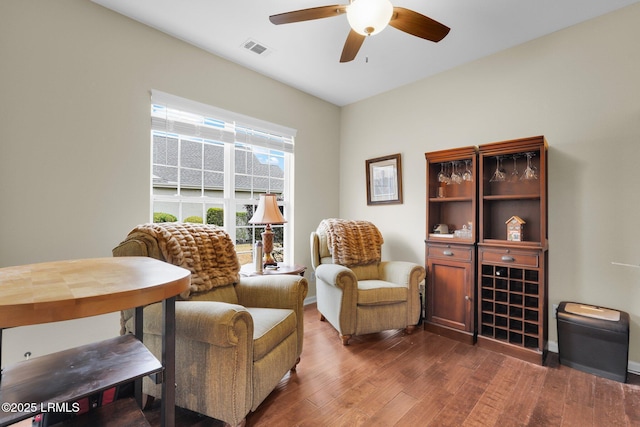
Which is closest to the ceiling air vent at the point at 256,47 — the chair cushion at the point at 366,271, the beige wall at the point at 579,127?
the beige wall at the point at 579,127

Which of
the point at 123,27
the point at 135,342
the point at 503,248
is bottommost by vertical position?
the point at 135,342

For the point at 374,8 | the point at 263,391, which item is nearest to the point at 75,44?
the point at 374,8

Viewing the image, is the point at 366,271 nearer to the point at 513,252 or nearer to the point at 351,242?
the point at 351,242

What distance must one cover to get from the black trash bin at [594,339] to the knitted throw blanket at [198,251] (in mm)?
2557

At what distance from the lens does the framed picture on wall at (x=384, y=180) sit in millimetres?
3531

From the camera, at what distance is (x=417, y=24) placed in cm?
176

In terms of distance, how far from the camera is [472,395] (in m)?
1.86

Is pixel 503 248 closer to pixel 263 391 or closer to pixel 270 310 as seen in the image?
pixel 270 310

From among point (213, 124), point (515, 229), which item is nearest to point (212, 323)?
point (213, 124)

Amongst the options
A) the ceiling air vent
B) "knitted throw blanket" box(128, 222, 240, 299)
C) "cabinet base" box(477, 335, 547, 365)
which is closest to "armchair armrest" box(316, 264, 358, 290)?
"knitted throw blanket" box(128, 222, 240, 299)

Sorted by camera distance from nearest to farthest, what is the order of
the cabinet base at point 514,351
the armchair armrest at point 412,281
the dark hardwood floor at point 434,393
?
the dark hardwood floor at point 434,393, the cabinet base at point 514,351, the armchair armrest at point 412,281

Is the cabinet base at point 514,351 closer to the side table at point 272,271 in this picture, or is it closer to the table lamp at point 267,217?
the side table at point 272,271

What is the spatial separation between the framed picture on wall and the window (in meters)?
1.06

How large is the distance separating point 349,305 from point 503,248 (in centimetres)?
141
